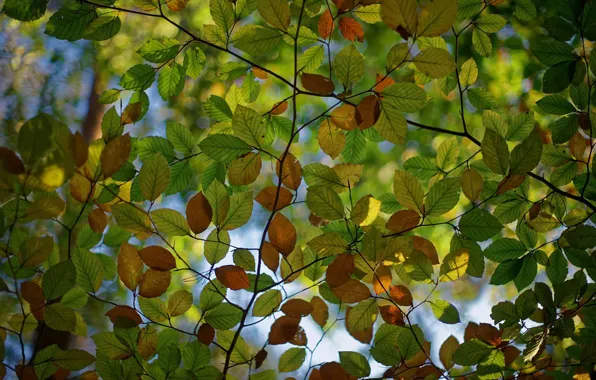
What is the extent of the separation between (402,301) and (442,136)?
108 centimetres

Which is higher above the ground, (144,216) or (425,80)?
(425,80)

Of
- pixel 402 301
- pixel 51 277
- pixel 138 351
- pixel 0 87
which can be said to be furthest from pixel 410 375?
pixel 0 87

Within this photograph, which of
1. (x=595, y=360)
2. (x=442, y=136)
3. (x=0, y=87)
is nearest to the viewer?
(x=595, y=360)

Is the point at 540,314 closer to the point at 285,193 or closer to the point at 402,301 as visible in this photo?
the point at 402,301

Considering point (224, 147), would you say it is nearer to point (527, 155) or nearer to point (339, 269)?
point (339, 269)

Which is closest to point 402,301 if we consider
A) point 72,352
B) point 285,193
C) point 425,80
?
point 285,193

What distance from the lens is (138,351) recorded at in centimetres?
67

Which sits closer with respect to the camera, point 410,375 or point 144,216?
point 144,216

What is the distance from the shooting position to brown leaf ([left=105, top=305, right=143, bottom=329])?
0.61 metres

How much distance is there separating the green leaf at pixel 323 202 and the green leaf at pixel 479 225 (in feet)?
0.57

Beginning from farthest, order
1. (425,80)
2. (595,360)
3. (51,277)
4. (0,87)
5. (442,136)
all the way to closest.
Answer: (0,87) → (442,136) → (425,80) → (595,360) → (51,277)

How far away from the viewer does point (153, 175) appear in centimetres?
59

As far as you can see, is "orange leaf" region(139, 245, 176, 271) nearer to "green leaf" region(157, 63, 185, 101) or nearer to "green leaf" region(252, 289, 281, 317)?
"green leaf" region(252, 289, 281, 317)

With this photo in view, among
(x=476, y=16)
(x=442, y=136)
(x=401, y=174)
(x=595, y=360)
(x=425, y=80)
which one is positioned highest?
(x=442, y=136)
